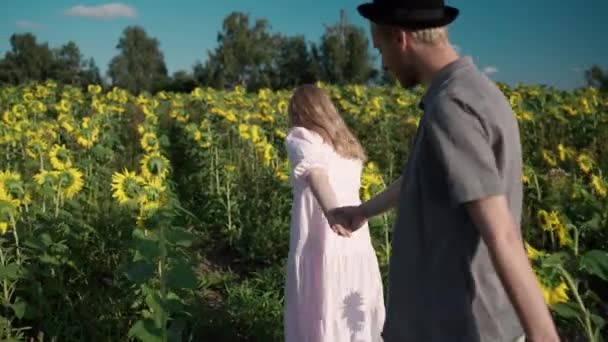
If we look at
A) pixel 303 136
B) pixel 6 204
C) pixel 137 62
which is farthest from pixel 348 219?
pixel 137 62

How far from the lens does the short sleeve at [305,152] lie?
2744mm

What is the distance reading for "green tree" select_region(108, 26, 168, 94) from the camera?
51688 mm

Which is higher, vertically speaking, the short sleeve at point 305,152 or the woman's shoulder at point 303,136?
the woman's shoulder at point 303,136

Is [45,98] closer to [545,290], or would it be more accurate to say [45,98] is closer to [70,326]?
[70,326]

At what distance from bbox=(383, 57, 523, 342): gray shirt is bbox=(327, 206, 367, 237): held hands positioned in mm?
802

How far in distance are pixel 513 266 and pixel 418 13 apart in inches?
20.4

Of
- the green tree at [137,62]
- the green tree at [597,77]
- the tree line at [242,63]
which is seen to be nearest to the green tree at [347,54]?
the tree line at [242,63]

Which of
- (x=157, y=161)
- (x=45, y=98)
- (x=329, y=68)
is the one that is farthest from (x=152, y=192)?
(x=329, y=68)

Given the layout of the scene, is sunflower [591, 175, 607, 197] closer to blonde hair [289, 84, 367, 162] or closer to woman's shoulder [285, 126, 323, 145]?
blonde hair [289, 84, 367, 162]

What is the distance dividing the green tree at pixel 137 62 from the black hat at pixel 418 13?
49.1 metres

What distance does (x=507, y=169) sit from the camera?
4.30ft

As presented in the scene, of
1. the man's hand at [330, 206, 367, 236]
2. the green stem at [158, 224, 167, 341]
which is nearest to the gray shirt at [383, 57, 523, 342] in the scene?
the man's hand at [330, 206, 367, 236]

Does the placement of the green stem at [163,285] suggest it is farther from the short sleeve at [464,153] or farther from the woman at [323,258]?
the short sleeve at [464,153]

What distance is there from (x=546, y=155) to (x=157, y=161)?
3.54 meters
